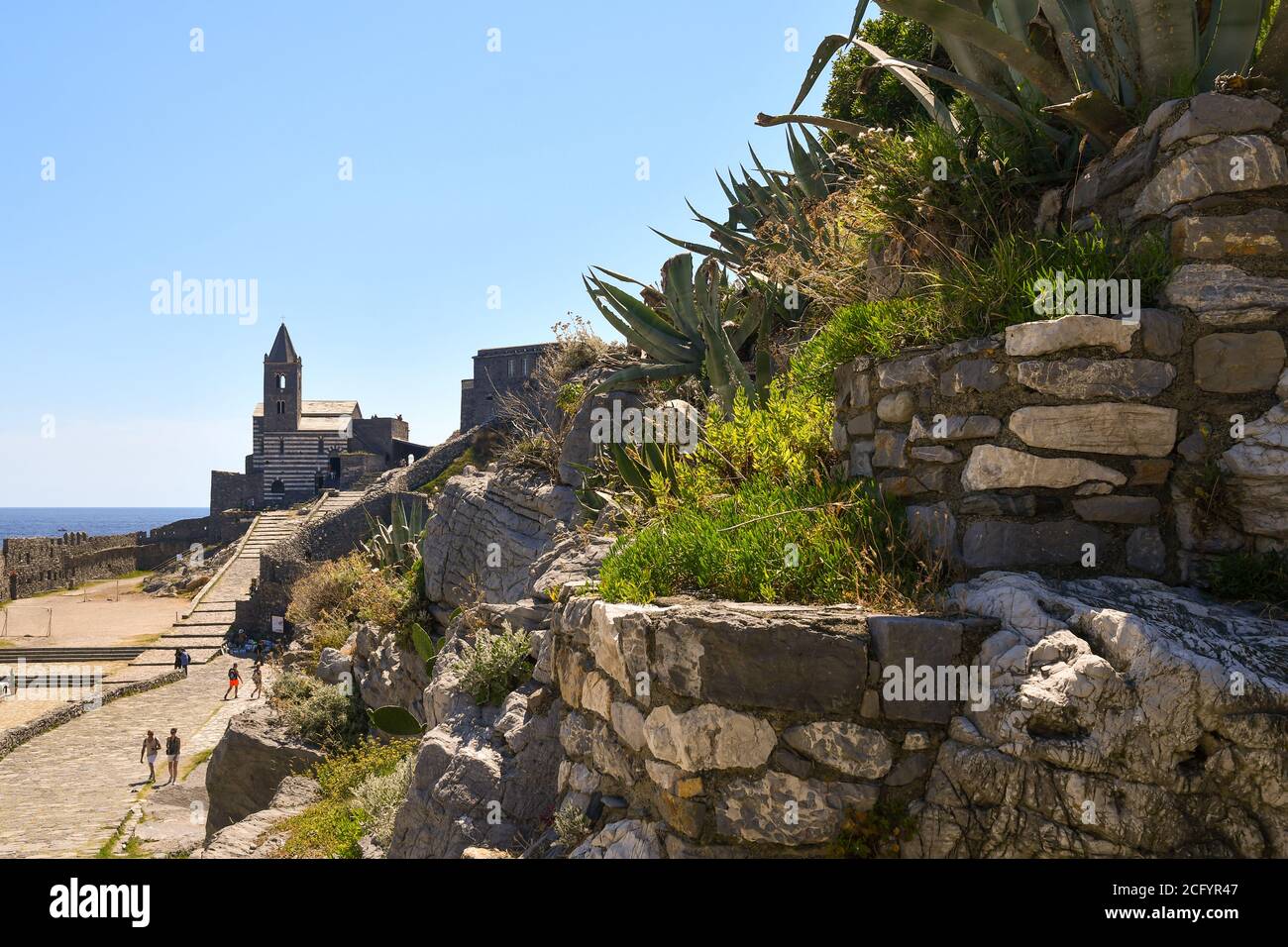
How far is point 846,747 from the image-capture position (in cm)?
362

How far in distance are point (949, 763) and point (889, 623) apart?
0.62 meters

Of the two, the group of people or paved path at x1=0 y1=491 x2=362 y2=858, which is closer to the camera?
paved path at x1=0 y1=491 x2=362 y2=858

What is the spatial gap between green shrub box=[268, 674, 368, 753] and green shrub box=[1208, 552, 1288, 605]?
11642 mm

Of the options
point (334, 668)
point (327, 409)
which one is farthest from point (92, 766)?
point (327, 409)

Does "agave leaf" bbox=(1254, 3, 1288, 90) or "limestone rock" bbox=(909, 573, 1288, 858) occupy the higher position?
"agave leaf" bbox=(1254, 3, 1288, 90)

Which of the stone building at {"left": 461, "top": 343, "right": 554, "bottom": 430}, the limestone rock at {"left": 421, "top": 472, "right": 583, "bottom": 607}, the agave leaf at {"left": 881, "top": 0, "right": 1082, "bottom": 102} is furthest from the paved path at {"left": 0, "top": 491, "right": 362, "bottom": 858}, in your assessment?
the stone building at {"left": 461, "top": 343, "right": 554, "bottom": 430}

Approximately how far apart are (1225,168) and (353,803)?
355 inches

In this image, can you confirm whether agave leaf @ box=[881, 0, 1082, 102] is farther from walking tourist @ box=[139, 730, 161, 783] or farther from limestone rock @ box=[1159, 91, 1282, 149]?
walking tourist @ box=[139, 730, 161, 783]

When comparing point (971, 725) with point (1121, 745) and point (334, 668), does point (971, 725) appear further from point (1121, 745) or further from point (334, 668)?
point (334, 668)

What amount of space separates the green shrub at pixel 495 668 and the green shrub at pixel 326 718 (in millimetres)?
6564

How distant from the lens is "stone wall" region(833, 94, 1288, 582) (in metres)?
4.00
